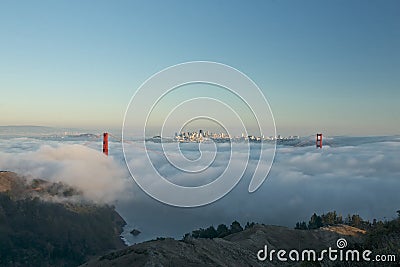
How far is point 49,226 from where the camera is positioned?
479 feet

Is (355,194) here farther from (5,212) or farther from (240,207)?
(5,212)

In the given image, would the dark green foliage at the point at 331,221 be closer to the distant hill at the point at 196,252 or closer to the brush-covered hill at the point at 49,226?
the distant hill at the point at 196,252

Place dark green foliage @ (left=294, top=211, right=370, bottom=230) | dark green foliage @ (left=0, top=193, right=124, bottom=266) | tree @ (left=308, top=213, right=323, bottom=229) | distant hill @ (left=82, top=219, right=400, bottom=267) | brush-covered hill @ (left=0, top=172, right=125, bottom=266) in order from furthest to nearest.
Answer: brush-covered hill @ (left=0, top=172, right=125, bottom=266) → dark green foliage @ (left=0, top=193, right=124, bottom=266) → tree @ (left=308, top=213, right=323, bottom=229) → dark green foliage @ (left=294, top=211, right=370, bottom=230) → distant hill @ (left=82, top=219, right=400, bottom=267)

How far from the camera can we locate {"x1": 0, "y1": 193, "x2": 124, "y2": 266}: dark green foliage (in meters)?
128

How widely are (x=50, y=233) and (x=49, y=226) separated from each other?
4601mm

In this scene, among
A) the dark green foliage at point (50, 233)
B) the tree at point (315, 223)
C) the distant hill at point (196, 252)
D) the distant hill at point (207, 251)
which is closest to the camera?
the distant hill at point (207, 251)

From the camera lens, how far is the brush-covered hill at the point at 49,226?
129 metres

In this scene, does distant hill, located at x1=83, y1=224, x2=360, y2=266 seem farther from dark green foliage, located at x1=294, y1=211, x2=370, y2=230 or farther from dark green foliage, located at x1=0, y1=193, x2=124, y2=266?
dark green foliage, located at x1=0, y1=193, x2=124, y2=266

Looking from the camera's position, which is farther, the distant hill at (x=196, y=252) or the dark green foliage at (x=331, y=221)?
the dark green foliage at (x=331, y=221)

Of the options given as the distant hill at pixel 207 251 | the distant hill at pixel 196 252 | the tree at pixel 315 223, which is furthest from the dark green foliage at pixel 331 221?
the distant hill at pixel 207 251

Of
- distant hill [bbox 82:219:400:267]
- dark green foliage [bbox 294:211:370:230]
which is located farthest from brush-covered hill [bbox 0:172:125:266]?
distant hill [bbox 82:219:400:267]

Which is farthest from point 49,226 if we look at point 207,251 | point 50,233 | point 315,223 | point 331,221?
point 207,251

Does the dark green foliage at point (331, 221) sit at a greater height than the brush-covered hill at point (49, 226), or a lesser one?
greater

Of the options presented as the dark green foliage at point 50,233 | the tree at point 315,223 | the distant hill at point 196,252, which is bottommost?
the dark green foliage at point 50,233
